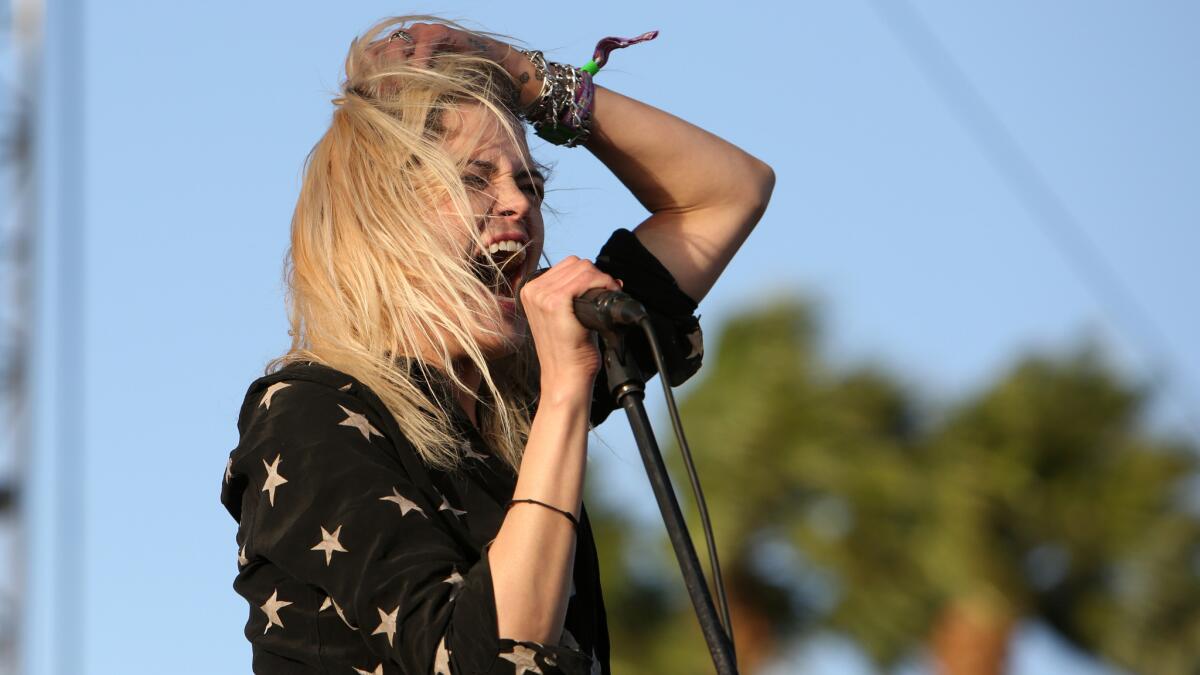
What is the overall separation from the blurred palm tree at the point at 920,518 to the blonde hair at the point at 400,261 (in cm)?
927

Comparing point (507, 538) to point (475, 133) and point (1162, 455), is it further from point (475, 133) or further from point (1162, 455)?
point (1162, 455)

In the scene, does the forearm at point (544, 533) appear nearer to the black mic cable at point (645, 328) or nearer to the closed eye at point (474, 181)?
the black mic cable at point (645, 328)

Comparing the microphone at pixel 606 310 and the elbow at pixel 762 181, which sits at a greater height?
the microphone at pixel 606 310

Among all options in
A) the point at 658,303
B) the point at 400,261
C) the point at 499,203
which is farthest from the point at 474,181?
the point at 658,303

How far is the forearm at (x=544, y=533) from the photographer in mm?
2102

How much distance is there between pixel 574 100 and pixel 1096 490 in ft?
35.6

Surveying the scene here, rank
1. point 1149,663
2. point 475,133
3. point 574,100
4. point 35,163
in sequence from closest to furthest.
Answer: point 475,133 → point 574,100 → point 35,163 → point 1149,663

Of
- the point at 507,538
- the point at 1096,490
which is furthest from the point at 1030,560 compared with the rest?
the point at 507,538

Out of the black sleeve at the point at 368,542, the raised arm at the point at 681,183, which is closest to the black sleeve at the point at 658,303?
the raised arm at the point at 681,183

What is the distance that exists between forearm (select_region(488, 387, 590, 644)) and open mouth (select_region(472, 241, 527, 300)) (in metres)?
0.47

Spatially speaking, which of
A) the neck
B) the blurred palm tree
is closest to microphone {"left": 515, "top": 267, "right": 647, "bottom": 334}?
the neck

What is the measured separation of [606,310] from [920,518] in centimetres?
1162

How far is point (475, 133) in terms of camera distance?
110 inches

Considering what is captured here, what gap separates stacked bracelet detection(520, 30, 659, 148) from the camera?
3100 millimetres
